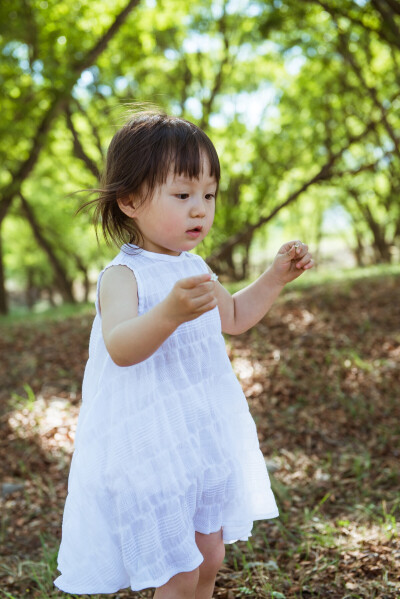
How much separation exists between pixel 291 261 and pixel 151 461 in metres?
0.81

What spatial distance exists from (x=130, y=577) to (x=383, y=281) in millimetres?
6965

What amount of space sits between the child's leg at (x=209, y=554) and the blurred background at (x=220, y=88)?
2.75 meters

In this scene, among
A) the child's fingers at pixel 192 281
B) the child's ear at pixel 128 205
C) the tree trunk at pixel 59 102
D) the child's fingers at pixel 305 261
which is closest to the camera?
the child's fingers at pixel 192 281

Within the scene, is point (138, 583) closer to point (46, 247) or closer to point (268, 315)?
point (268, 315)

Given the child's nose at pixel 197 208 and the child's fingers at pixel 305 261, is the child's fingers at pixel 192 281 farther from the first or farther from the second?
the child's fingers at pixel 305 261

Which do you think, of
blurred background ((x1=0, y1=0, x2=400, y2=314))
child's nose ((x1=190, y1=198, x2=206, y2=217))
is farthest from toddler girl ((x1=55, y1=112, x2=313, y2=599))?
blurred background ((x1=0, y1=0, x2=400, y2=314))

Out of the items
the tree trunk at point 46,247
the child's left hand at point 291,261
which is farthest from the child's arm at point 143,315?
the tree trunk at point 46,247

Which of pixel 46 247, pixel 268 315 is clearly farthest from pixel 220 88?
pixel 268 315

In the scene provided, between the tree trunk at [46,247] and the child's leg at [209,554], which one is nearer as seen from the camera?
the child's leg at [209,554]

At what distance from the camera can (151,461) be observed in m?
1.50

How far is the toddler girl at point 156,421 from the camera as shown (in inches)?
58.9

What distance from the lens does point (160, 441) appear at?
1503mm

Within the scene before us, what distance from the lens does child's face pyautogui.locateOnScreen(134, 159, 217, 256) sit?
151 centimetres

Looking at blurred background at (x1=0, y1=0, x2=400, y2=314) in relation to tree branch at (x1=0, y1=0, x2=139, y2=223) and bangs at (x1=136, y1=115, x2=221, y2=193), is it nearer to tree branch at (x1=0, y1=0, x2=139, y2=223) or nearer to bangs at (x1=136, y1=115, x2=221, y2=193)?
tree branch at (x1=0, y1=0, x2=139, y2=223)
